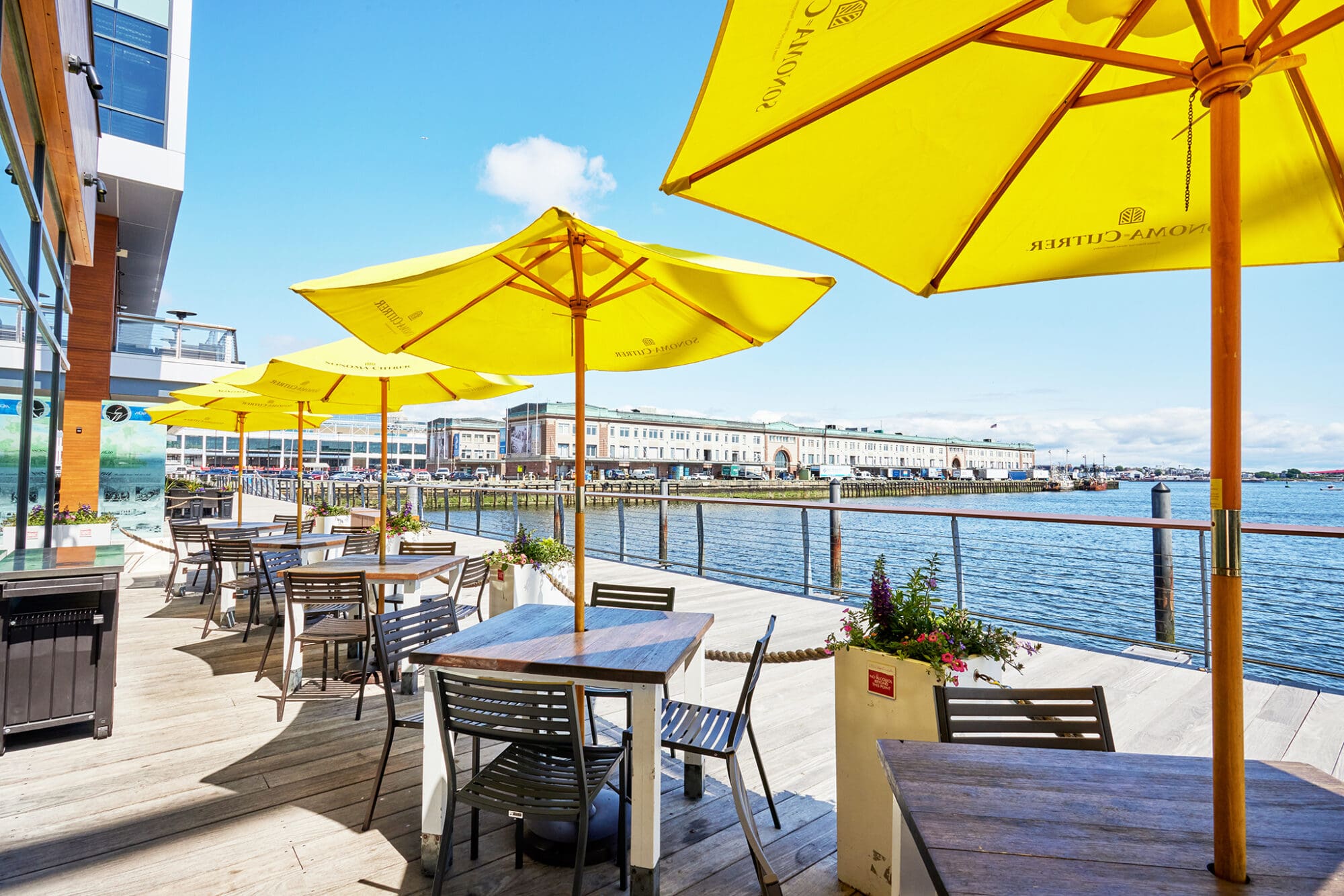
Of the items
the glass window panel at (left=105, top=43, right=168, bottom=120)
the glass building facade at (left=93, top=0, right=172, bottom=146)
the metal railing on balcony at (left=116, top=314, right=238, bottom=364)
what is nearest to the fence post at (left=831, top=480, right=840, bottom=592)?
the glass building facade at (left=93, top=0, right=172, bottom=146)

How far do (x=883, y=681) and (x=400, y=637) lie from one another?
2122 mm

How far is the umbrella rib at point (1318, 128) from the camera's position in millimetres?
1598

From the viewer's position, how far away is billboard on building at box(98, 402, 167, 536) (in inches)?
462

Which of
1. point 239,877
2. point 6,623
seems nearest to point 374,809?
point 239,877

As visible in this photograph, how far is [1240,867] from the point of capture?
1.00 metres

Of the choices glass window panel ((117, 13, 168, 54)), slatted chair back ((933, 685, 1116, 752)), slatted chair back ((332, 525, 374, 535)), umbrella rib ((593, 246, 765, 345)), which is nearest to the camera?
slatted chair back ((933, 685, 1116, 752))

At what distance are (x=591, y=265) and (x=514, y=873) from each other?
8.03 ft

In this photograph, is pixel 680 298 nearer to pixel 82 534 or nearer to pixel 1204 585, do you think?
pixel 1204 585

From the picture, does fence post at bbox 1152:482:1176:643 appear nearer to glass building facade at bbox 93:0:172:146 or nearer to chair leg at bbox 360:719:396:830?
chair leg at bbox 360:719:396:830

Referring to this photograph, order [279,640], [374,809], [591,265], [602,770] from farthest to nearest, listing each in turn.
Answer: [279,640], [591,265], [374,809], [602,770]

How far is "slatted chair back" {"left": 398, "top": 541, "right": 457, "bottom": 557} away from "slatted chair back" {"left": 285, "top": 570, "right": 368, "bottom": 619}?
1.34 meters

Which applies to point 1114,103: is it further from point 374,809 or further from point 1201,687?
point 374,809

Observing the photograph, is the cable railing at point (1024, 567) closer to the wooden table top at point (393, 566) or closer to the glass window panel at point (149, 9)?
the wooden table top at point (393, 566)

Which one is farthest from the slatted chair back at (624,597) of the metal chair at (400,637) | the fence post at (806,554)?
the fence post at (806,554)
